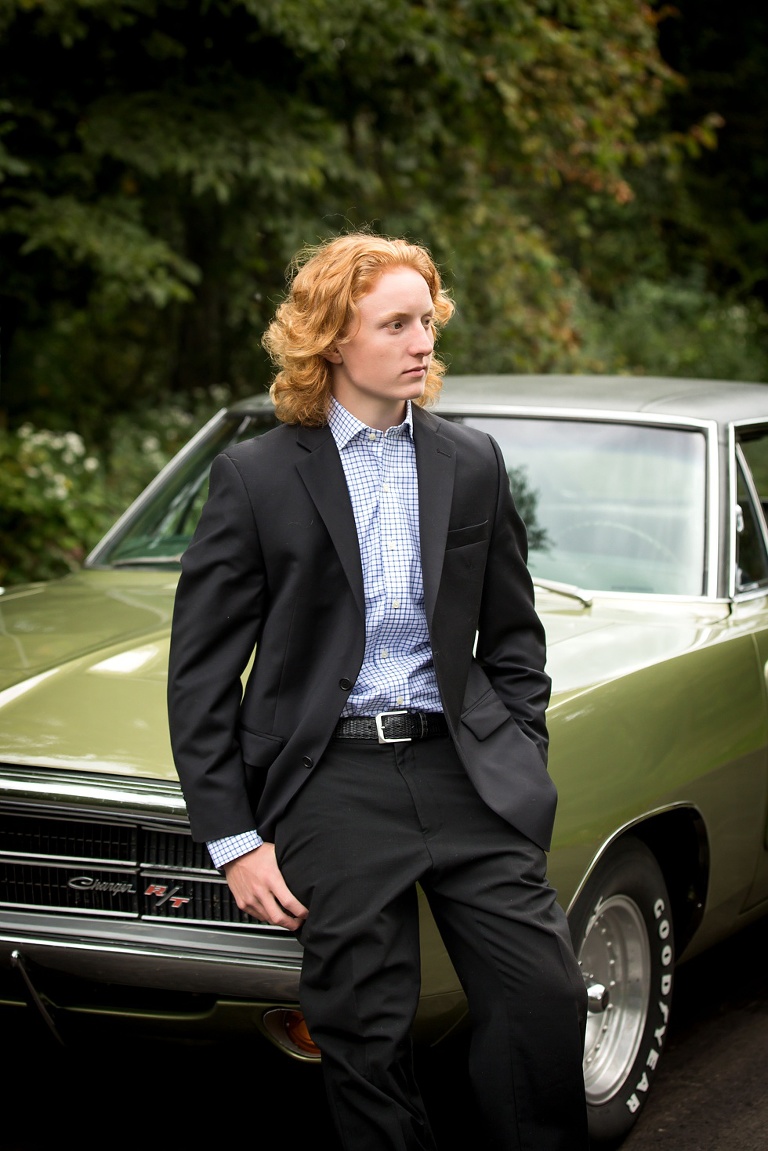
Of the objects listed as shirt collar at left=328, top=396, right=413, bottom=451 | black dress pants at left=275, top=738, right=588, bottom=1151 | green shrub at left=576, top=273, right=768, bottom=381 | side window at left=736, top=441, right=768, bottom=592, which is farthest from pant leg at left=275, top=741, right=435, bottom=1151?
green shrub at left=576, top=273, right=768, bottom=381

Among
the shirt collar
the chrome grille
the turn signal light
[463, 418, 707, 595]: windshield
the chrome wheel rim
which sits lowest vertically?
the chrome wheel rim

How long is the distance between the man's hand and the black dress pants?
2cm

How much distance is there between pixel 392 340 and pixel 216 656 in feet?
2.05

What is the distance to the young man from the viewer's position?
254 centimetres

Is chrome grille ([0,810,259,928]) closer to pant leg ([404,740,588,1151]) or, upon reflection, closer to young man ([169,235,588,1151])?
young man ([169,235,588,1151])

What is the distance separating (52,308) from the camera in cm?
1034

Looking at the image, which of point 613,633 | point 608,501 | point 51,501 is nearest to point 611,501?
point 608,501

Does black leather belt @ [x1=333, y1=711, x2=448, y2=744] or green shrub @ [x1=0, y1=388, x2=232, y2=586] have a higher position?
black leather belt @ [x1=333, y1=711, x2=448, y2=744]

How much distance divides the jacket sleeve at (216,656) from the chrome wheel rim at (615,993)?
122cm

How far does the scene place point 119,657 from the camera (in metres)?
3.58

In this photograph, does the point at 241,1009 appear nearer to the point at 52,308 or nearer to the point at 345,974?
the point at 345,974

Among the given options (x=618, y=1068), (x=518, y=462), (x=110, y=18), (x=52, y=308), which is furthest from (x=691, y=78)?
(x=618, y=1068)

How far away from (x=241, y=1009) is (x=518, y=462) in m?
2.06

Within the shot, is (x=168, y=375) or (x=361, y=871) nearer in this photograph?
(x=361, y=871)
